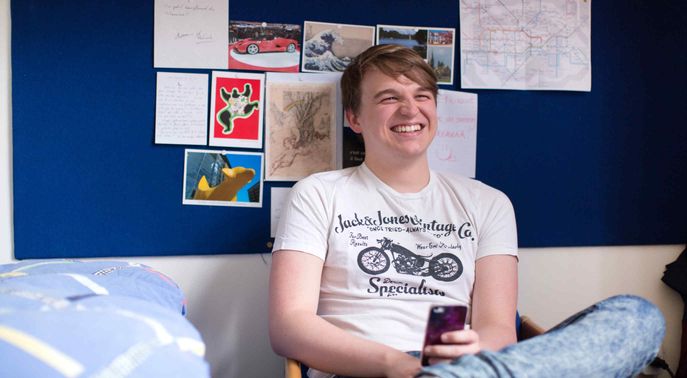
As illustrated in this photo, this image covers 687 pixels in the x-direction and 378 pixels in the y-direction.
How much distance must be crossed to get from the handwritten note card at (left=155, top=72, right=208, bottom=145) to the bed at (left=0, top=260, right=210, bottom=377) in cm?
73

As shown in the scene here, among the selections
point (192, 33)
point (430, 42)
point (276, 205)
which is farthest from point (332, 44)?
point (276, 205)

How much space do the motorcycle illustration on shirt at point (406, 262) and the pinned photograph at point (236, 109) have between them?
19.6 inches

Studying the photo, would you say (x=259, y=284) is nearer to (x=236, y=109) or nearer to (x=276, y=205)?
(x=276, y=205)

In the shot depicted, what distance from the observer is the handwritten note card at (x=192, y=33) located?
1.55m

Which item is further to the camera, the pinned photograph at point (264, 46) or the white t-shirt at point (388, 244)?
the pinned photograph at point (264, 46)

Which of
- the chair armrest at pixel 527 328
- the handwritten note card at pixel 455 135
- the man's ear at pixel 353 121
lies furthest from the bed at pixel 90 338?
the handwritten note card at pixel 455 135

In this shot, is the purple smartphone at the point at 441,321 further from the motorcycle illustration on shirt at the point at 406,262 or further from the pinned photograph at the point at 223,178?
the pinned photograph at the point at 223,178

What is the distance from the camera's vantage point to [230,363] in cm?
164

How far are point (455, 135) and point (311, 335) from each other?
2.67 ft

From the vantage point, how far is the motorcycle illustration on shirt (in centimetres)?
136

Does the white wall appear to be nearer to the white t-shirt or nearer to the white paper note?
the white paper note

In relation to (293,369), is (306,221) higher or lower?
higher

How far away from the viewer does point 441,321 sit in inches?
39.6

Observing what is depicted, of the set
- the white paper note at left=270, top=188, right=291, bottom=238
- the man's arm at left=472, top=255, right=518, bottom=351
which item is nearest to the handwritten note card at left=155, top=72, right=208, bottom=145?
the white paper note at left=270, top=188, right=291, bottom=238
